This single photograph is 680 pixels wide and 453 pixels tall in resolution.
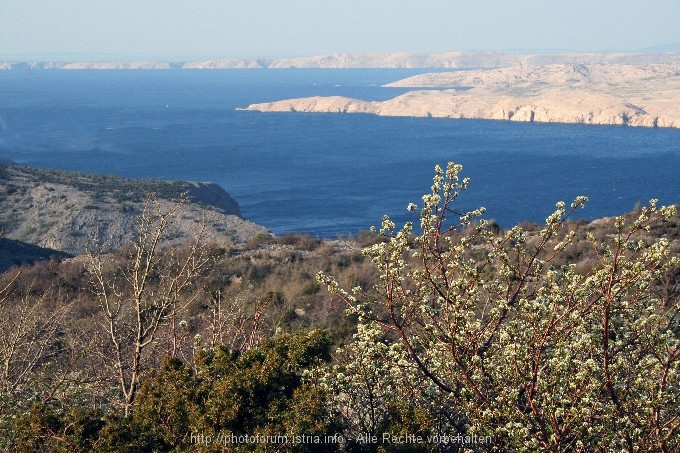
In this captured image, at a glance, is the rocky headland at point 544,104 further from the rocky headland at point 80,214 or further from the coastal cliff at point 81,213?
the coastal cliff at point 81,213

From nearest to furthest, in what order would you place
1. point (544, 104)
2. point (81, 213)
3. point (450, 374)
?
point (450, 374) → point (81, 213) → point (544, 104)

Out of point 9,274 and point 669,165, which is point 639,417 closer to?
point 9,274

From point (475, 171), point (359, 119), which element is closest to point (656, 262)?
point (475, 171)

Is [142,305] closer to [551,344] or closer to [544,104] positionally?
[551,344]

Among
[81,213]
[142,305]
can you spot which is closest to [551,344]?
[142,305]

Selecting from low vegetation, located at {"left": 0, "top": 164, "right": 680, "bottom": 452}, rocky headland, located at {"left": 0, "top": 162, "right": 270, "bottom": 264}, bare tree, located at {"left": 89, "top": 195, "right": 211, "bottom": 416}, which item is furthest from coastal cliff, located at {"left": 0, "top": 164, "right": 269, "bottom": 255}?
low vegetation, located at {"left": 0, "top": 164, "right": 680, "bottom": 452}

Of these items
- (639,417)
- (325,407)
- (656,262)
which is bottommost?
(325,407)

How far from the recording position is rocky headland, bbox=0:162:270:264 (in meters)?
36.2

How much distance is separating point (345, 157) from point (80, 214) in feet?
150

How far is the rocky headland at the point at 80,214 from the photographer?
36.2m

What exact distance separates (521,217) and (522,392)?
4895 centimetres

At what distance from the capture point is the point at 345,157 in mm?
81438

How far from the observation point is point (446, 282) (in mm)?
5160

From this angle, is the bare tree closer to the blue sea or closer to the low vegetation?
the low vegetation
